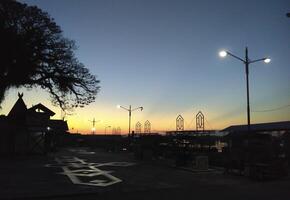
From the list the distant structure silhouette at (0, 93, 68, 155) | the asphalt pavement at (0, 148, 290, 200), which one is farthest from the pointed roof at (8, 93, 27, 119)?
the asphalt pavement at (0, 148, 290, 200)

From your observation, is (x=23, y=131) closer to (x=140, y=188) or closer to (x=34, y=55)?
(x=34, y=55)

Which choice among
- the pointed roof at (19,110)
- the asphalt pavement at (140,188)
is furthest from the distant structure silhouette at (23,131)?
the asphalt pavement at (140,188)

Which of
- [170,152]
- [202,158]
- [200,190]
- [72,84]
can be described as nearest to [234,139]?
[202,158]

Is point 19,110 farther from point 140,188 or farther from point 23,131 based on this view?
point 140,188

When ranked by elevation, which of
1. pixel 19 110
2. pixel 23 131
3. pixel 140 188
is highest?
pixel 19 110

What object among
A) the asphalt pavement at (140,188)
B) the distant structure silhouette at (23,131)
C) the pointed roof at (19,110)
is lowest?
the asphalt pavement at (140,188)

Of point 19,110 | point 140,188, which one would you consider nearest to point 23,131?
point 19,110

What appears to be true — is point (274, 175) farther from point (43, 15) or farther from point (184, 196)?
point (43, 15)

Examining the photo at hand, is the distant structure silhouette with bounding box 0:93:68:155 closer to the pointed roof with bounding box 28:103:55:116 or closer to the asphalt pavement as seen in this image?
the pointed roof with bounding box 28:103:55:116

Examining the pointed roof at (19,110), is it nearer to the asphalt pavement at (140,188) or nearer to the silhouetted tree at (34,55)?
the silhouetted tree at (34,55)

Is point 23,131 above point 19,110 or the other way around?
the other way around

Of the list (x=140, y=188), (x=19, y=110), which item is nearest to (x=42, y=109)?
(x=19, y=110)

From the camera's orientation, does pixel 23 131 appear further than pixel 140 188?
Yes

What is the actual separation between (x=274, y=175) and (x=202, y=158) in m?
5.47
